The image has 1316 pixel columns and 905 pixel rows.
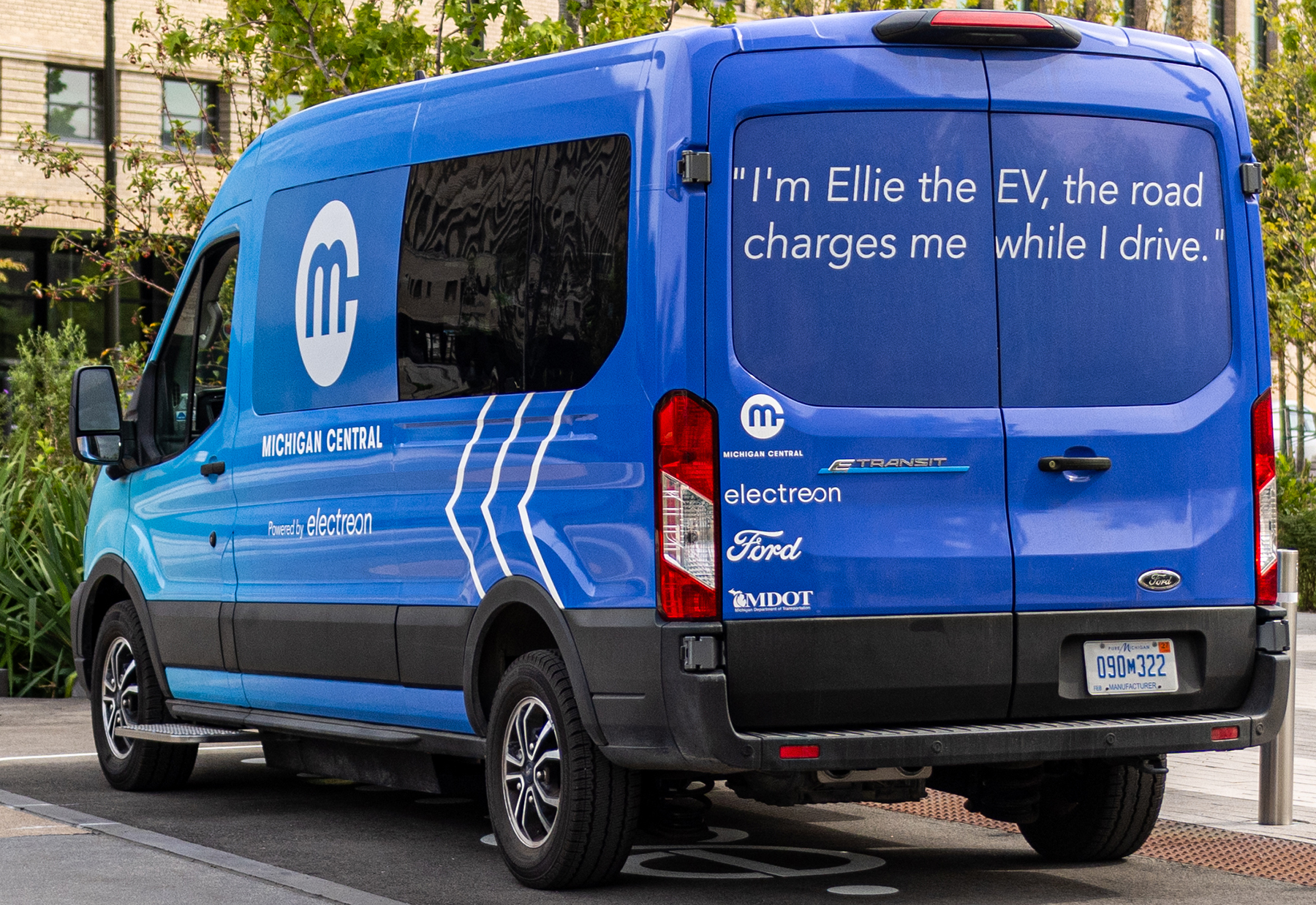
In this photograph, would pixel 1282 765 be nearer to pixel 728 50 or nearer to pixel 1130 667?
pixel 1130 667

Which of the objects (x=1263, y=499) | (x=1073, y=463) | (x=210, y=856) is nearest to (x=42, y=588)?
(x=210, y=856)

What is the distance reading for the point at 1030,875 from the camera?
700cm

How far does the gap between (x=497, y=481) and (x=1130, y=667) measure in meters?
2.08

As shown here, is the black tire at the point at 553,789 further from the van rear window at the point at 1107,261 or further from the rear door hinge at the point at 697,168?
the van rear window at the point at 1107,261

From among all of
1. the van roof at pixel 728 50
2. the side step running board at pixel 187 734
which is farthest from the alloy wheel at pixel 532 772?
the side step running board at pixel 187 734

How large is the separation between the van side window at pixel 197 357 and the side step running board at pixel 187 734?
3.86 ft

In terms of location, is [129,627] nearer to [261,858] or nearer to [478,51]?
[261,858]

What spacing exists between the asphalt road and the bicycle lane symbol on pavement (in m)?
0.01

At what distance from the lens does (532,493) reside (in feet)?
21.0

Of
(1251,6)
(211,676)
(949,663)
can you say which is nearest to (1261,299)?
(949,663)

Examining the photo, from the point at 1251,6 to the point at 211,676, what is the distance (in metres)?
43.1

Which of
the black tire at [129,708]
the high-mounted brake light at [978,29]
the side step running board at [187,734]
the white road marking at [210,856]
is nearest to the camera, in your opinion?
the high-mounted brake light at [978,29]

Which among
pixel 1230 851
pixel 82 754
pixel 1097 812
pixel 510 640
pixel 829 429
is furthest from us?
pixel 82 754

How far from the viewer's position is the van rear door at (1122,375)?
6168mm
